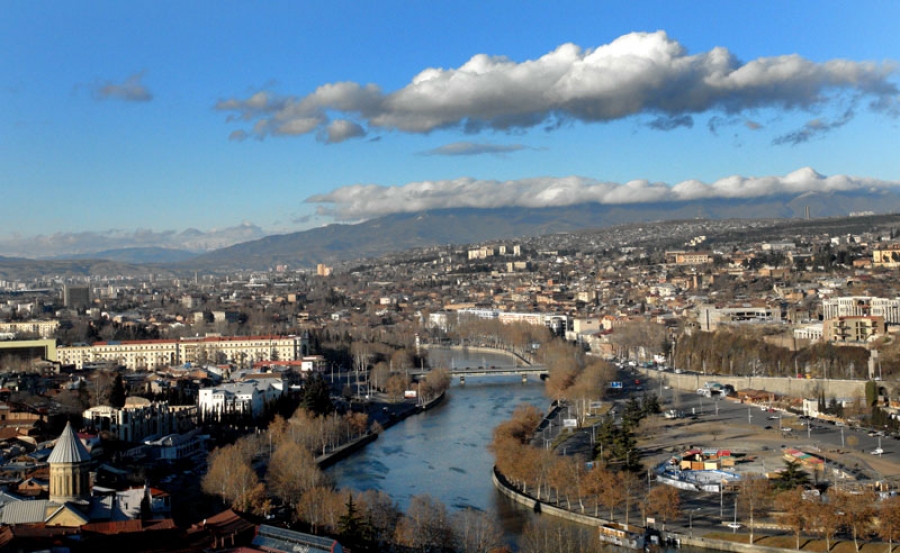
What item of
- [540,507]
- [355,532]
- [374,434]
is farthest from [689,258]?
[355,532]

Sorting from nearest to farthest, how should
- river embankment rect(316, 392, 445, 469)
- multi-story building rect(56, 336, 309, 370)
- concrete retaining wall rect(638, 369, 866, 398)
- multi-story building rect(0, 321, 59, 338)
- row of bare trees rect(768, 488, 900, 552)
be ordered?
row of bare trees rect(768, 488, 900, 552) → river embankment rect(316, 392, 445, 469) → concrete retaining wall rect(638, 369, 866, 398) → multi-story building rect(56, 336, 309, 370) → multi-story building rect(0, 321, 59, 338)

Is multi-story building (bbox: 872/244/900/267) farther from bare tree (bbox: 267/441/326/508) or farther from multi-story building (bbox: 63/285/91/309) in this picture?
multi-story building (bbox: 63/285/91/309)

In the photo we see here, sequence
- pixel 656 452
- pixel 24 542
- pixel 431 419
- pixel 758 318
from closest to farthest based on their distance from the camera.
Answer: pixel 24 542 < pixel 656 452 < pixel 431 419 < pixel 758 318

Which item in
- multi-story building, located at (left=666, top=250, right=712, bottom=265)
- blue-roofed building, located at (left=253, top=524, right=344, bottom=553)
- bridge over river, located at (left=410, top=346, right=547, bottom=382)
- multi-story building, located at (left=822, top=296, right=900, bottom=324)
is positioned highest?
multi-story building, located at (left=666, top=250, right=712, bottom=265)

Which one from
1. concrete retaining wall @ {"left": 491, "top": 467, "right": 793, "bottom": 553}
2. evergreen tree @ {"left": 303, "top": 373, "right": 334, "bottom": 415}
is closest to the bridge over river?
evergreen tree @ {"left": 303, "top": 373, "right": 334, "bottom": 415}

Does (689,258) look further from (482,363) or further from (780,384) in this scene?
(780,384)

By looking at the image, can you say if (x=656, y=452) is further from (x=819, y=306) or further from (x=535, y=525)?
(x=819, y=306)

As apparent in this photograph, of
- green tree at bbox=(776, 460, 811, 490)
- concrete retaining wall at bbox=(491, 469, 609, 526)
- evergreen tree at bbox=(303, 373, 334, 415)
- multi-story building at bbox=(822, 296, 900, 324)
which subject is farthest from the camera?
multi-story building at bbox=(822, 296, 900, 324)

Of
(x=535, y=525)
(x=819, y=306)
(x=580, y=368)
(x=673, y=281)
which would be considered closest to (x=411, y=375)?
(x=580, y=368)
